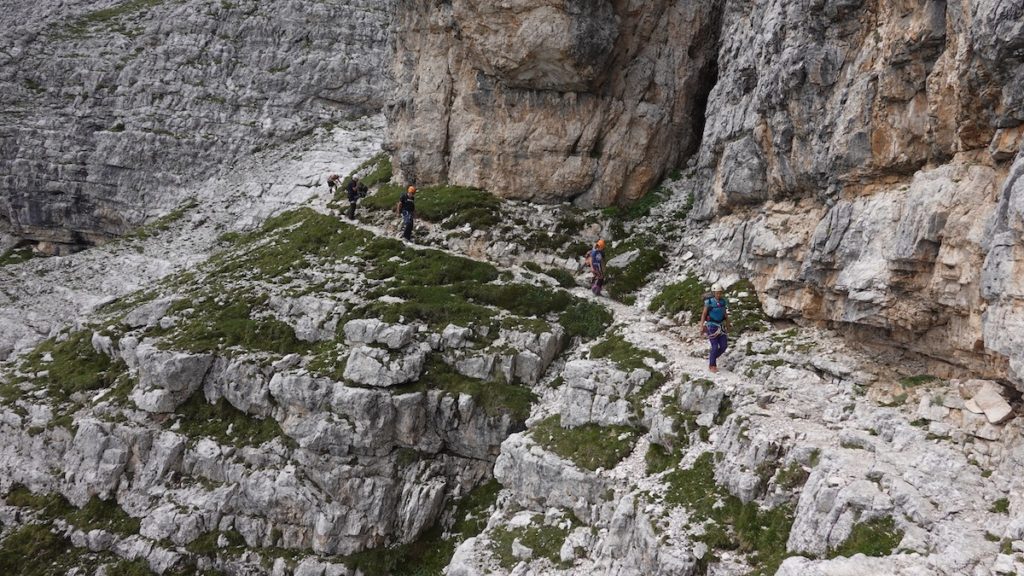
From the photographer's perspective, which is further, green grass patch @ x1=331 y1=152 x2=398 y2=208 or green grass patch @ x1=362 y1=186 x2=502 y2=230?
green grass patch @ x1=331 y1=152 x2=398 y2=208

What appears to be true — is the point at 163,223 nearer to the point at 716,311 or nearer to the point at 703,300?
the point at 703,300

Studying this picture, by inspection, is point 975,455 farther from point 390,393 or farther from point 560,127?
point 560,127

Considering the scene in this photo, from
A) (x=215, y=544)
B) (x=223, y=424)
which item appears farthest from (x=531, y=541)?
(x=223, y=424)

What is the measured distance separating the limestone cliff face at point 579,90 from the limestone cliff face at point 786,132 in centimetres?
10

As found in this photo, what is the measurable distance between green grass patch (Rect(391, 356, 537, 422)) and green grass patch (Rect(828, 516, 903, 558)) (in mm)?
12895

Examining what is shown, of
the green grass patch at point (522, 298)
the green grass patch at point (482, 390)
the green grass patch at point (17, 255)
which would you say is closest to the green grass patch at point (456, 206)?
the green grass patch at point (522, 298)

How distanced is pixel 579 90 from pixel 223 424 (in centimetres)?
2652

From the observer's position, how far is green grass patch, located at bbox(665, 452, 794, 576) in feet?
39.7

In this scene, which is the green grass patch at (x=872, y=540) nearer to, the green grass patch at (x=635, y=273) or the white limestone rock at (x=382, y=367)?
the white limestone rock at (x=382, y=367)

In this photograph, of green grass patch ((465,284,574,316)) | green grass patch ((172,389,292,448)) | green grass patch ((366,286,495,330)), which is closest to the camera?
green grass patch ((172,389,292,448))

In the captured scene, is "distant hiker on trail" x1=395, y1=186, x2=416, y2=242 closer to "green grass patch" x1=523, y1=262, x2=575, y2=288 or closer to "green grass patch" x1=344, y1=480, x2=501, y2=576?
"green grass patch" x1=523, y1=262, x2=575, y2=288

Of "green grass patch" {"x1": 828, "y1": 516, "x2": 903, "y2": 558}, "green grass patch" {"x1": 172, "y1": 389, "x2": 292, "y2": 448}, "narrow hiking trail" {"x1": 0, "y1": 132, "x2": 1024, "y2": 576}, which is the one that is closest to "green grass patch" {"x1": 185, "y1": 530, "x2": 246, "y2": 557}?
"green grass patch" {"x1": 172, "y1": 389, "x2": 292, "y2": 448}

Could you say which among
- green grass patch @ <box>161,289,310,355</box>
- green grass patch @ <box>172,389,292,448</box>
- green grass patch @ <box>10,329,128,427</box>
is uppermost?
green grass patch @ <box>161,289,310,355</box>

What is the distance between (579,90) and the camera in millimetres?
33969
